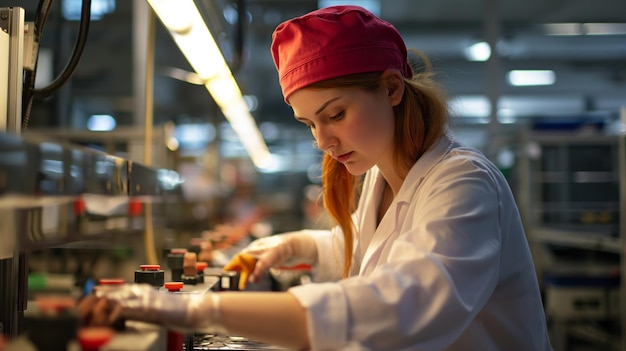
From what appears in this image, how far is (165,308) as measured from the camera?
65 cm

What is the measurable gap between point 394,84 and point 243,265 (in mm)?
583

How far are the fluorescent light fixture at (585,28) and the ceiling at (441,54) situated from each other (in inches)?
3.4

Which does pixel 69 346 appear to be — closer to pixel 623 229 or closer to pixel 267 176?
pixel 623 229

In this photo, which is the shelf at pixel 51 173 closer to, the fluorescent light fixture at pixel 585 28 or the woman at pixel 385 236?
the woman at pixel 385 236

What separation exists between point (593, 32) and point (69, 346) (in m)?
7.39

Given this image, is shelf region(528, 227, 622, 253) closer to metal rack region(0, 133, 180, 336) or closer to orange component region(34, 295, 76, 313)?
metal rack region(0, 133, 180, 336)

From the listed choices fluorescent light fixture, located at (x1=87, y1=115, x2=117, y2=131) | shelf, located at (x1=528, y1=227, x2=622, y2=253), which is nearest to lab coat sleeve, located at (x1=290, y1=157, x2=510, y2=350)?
shelf, located at (x1=528, y1=227, x2=622, y2=253)

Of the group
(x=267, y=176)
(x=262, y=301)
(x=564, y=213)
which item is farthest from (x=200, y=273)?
(x=267, y=176)

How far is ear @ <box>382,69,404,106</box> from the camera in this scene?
41.5 inches

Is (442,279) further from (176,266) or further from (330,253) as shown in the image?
(330,253)

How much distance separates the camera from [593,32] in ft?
21.9

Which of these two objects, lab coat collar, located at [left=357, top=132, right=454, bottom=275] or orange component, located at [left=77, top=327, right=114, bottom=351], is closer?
orange component, located at [left=77, top=327, right=114, bottom=351]

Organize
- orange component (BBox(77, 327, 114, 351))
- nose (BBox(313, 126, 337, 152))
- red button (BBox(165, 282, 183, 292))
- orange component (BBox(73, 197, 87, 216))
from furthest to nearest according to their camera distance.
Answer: nose (BBox(313, 126, 337, 152))
red button (BBox(165, 282, 183, 292))
orange component (BBox(73, 197, 87, 216))
orange component (BBox(77, 327, 114, 351))

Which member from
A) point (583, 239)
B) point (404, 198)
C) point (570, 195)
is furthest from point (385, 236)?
point (570, 195)
